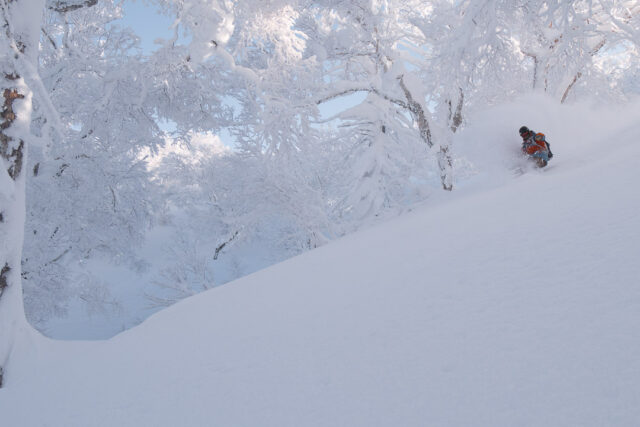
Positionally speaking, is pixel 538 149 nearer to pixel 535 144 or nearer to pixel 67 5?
pixel 535 144

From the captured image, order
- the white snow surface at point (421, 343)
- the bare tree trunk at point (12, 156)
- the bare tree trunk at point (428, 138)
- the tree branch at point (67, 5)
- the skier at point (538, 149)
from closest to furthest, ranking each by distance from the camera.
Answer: the white snow surface at point (421, 343), the bare tree trunk at point (12, 156), the tree branch at point (67, 5), the skier at point (538, 149), the bare tree trunk at point (428, 138)

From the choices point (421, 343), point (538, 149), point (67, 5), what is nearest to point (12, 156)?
point (67, 5)

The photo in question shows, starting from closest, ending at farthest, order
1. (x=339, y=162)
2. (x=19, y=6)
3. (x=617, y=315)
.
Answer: (x=617, y=315)
(x=19, y=6)
(x=339, y=162)

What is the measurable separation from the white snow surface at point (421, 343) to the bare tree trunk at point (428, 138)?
→ 542cm

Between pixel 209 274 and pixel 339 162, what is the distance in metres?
7.44

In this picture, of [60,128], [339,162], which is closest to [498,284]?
[60,128]

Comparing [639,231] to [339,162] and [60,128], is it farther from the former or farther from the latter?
[339,162]

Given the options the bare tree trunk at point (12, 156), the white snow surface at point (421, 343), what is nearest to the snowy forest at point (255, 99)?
the bare tree trunk at point (12, 156)

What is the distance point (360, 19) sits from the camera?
328 inches

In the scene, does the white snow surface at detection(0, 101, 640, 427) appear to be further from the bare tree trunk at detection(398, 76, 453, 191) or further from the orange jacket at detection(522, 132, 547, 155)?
the bare tree trunk at detection(398, 76, 453, 191)

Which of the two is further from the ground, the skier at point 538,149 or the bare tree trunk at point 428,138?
the skier at point 538,149

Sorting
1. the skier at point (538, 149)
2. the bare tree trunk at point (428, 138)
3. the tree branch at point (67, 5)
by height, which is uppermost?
the tree branch at point (67, 5)

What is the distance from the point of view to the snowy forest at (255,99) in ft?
18.0

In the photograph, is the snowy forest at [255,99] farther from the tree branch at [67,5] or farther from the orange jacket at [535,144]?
the orange jacket at [535,144]
